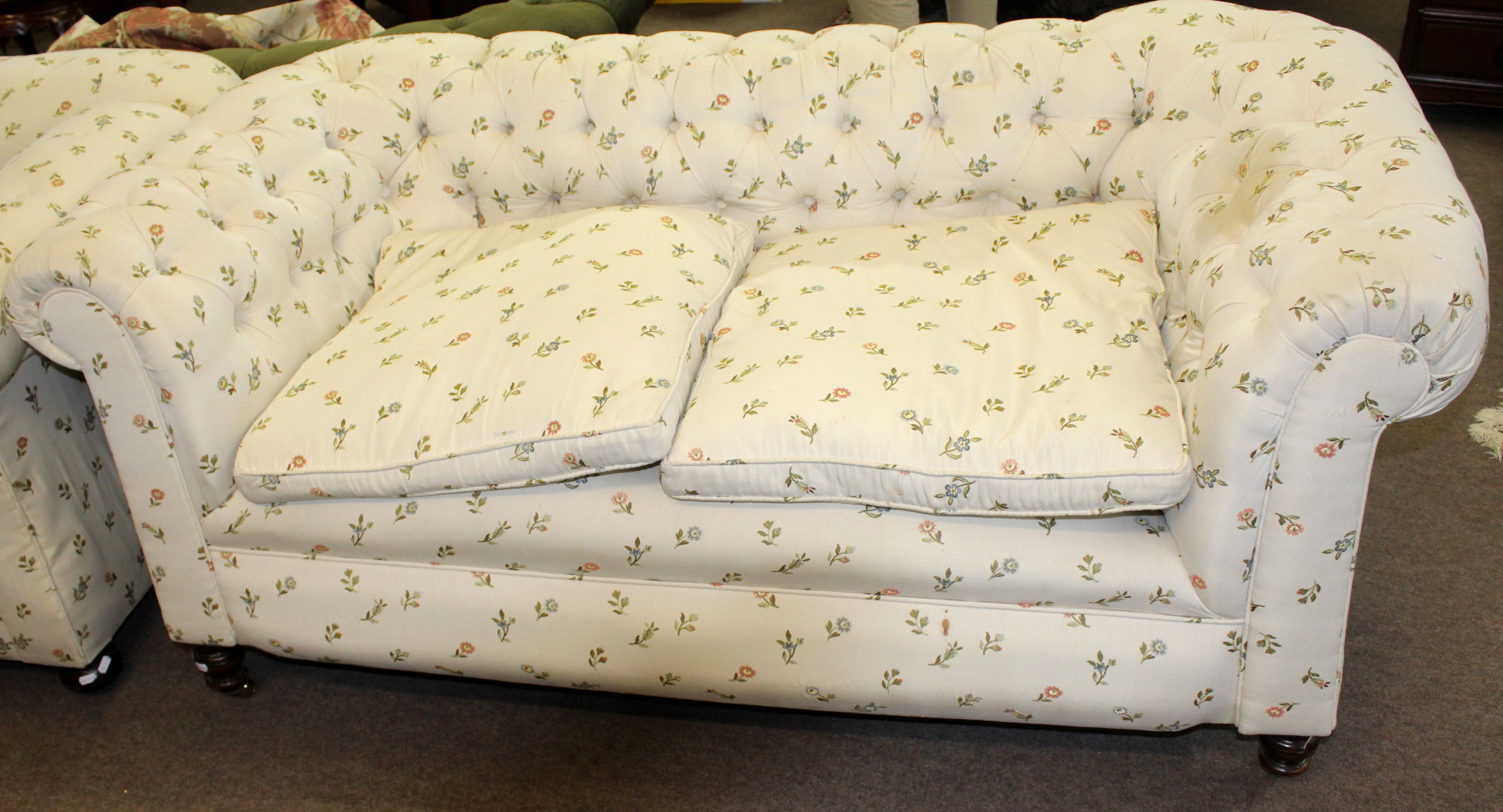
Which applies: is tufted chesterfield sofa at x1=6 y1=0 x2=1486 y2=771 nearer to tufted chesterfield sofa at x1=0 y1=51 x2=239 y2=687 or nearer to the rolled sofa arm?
the rolled sofa arm

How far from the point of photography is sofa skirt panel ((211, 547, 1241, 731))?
4.07 feet

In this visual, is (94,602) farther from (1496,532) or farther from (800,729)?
(1496,532)

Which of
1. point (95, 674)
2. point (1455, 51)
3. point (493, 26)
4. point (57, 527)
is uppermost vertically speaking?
point (493, 26)

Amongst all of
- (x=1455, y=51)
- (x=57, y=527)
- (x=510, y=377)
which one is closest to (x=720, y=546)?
(x=510, y=377)

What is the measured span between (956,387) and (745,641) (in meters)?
0.43

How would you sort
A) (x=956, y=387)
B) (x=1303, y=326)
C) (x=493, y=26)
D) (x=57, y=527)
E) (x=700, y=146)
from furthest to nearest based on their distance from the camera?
(x=493, y=26)
(x=700, y=146)
(x=57, y=527)
(x=956, y=387)
(x=1303, y=326)

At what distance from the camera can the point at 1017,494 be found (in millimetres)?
1180

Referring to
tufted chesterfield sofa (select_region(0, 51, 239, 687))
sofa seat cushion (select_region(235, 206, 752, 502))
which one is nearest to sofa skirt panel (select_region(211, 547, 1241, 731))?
sofa seat cushion (select_region(235, 206, 752, 502))

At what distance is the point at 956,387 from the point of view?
1.26m

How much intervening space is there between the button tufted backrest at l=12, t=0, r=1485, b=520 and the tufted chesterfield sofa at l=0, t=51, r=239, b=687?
0.15 metres

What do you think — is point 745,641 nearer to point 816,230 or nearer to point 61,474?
point 816,230

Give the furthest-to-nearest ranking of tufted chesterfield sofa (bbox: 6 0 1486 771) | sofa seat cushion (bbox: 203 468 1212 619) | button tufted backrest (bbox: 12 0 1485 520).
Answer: button tufted backrest (bbox: 12 0 1485 520) < sofa seat cushion (bbox: 203 468 1212 619) < tufted chesterfield sofa (bbox: 6 0 1486 771)

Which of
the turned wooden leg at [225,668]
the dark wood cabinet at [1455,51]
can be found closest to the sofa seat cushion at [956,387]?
the turned wooden leg at [225,668]

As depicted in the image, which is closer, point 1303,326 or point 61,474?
point 1303,326
